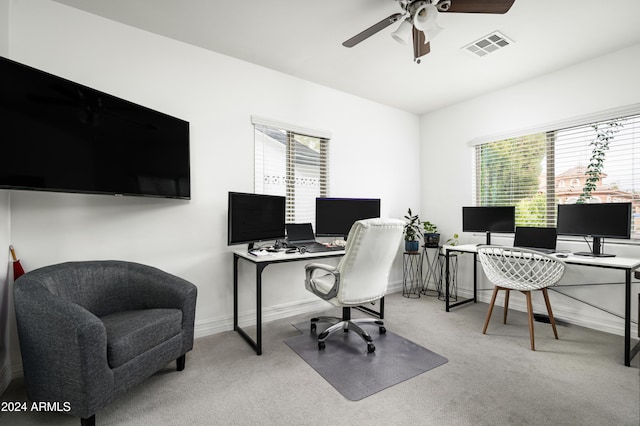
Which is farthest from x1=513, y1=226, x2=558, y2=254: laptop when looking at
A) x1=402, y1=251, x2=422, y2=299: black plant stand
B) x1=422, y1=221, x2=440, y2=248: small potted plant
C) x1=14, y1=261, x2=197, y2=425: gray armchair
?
x1=14, y1=261, x2=197, y2=425: gray armchair

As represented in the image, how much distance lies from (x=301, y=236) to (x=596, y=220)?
9.48ft

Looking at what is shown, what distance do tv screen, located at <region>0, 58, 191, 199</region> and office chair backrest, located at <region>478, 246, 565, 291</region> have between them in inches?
114

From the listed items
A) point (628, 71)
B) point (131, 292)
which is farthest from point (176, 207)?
point (628, 71)

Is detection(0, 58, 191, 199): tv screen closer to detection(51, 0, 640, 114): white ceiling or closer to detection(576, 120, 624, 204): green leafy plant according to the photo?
detection(51, 0, 640, 114): white ceiling

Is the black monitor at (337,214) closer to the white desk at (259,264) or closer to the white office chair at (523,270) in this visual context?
the white desk at (259,264)

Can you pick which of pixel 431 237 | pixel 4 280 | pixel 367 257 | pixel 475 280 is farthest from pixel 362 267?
pixel 4 280

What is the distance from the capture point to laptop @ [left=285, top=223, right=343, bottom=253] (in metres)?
3.12

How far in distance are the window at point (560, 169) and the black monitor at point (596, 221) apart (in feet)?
1.27

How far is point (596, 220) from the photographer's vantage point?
8.83 ft

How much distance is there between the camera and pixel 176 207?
8.59 feet

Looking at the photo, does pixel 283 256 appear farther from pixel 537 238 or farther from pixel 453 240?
pixel 453 240

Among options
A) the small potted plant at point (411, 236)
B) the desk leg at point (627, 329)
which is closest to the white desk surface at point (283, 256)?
the small potted plant at point (411, 236)

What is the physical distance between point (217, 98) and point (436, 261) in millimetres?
3710

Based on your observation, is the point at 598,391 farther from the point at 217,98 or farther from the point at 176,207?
the point at 217,98
